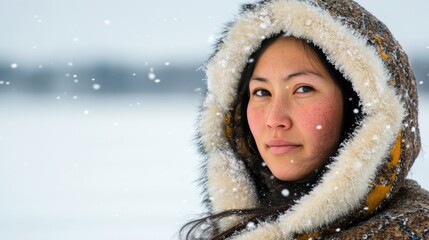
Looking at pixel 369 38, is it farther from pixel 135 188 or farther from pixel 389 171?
pixel 135 188

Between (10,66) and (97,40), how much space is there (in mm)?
6755

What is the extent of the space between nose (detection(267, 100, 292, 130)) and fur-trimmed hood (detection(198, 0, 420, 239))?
0.16 metres

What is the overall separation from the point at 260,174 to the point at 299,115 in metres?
0.33

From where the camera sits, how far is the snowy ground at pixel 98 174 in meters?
4.08

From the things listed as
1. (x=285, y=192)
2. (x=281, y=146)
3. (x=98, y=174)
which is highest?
(x=98, y=174)

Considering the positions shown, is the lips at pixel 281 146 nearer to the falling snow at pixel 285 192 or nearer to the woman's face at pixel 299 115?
the woman's face at pixel 299 115

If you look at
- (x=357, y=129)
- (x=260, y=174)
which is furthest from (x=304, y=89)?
(x=260, y=174)

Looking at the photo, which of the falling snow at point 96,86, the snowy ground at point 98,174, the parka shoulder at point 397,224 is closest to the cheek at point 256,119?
the parka shoulder at point 397,224

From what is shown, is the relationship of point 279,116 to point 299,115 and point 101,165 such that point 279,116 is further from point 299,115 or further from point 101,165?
point 101,165

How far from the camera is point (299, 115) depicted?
1461mm

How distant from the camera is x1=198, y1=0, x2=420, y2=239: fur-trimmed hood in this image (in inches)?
51.1

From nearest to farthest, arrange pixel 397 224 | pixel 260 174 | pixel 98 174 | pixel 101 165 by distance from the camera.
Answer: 1. pixel 397 224
2. pixel 260 174
3. pixel 98 174
4. pixel 101 165

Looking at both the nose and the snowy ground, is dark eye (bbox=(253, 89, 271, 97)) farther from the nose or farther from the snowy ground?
the snowy ground

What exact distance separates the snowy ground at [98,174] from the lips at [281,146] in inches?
27.0
